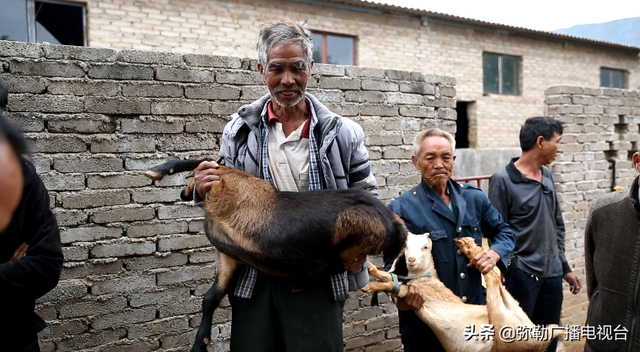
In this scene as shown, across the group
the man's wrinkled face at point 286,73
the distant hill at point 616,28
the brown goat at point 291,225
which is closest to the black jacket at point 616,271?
the brown goat at point 291,225

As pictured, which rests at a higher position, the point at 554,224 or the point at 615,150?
the point at 615,150

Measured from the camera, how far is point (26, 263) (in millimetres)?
1973

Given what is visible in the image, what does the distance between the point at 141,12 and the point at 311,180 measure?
328 inches

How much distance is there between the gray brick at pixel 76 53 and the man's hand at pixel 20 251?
1.62 meters

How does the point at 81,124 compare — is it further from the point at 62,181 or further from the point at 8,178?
the point at 8,178

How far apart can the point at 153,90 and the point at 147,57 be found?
23cm

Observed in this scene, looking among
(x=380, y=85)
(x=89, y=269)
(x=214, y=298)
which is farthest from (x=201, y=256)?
(x=380, y=85)

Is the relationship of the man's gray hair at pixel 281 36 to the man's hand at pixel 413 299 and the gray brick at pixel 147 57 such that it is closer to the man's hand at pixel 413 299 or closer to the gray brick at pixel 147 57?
the man's hand at pixel 413 299


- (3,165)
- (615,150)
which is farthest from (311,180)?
(615,150)

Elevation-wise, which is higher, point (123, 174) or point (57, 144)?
point (57, 144)

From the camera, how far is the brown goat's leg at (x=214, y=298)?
2010 millimetres

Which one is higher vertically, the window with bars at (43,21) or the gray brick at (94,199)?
the window with bars at (43,21)

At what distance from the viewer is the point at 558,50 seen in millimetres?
15391

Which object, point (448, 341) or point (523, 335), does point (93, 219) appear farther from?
point (523, 335)
